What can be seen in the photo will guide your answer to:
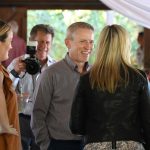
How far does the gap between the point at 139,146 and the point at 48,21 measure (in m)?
4.68

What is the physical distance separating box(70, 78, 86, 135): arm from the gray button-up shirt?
39 centimetres

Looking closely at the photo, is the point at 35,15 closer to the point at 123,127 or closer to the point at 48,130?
the point at 48,130

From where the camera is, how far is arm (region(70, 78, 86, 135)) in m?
2.98

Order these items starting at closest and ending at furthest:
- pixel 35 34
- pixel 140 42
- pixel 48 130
A: pixel 48 130
pixel 35 34
pixel 140 42

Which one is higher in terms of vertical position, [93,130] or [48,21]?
[48,21]

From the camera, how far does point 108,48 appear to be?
2934 millimetres

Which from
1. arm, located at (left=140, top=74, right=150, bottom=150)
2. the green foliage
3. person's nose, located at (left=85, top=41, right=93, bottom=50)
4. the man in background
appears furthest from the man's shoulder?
the green foliage

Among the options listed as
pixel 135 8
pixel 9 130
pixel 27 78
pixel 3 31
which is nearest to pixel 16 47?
pixel 27 78

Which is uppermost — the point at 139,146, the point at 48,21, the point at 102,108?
the point at 48,21

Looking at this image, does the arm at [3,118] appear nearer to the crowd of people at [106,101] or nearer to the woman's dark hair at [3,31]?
the crowd of people at [106,101]

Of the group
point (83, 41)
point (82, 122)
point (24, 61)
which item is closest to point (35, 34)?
point (24, 61)

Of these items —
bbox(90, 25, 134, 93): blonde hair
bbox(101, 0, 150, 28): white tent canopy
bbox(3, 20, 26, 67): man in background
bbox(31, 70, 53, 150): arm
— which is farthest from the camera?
bbox(3, 20, 26, 67): man in background

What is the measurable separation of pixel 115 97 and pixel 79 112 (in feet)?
0.80

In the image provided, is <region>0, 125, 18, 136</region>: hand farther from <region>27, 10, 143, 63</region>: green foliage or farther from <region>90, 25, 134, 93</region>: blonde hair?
<region>27, 10, 143, 63</region>: green foliage
